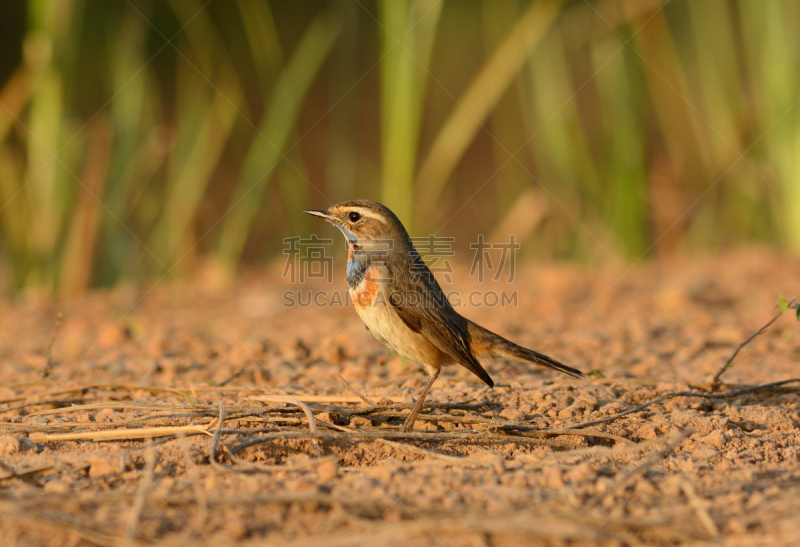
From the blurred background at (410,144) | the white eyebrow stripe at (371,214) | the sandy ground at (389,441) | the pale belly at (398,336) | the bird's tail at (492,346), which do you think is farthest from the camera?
the blurred background at (410,144)

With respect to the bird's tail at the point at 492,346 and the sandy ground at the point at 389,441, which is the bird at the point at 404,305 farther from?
the sandy ground at the point at 389,441

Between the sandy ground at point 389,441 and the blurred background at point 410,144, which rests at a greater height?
the blurred background at point 410,144

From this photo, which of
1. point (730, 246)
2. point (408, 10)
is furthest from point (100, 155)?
point (730, 246)

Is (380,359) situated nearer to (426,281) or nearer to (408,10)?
(426,281)

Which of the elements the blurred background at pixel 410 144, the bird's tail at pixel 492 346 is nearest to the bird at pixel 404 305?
Result: the bird's tail at pixel 492 346

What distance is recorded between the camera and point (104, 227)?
26.9 ft

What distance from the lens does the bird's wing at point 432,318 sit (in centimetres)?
417

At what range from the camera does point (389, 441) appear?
3.24m

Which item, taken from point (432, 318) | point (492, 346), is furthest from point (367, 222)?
point (492, 346)

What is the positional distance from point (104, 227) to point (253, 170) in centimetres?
184

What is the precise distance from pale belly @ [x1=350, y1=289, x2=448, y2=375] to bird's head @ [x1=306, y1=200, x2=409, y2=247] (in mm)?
599

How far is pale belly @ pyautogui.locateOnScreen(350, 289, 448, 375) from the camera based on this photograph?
4.16 meters

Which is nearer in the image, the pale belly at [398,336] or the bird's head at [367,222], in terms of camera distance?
the pale belly at [398,336]

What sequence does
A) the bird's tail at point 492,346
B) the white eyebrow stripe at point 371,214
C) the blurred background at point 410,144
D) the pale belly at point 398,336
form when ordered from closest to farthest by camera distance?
the pale belly at point 398,336
the bird's tail at point 492,346
the white eyebrow stripe at point 371,214
the blurred background at point 410,144
